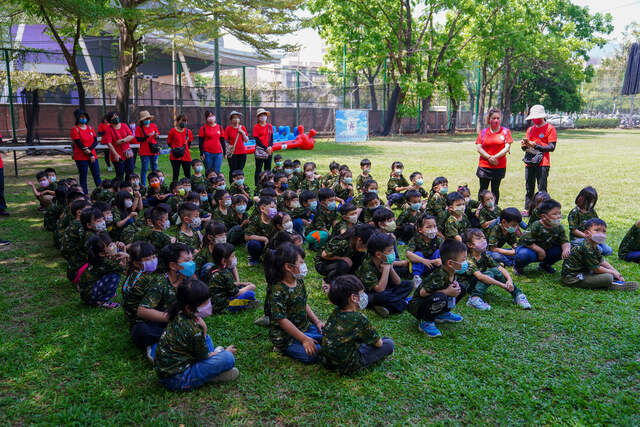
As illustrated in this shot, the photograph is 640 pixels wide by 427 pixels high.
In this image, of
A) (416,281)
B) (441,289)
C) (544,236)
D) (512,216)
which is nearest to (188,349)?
(441,289)

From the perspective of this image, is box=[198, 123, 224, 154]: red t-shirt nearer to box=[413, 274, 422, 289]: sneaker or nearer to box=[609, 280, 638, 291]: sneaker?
box=[413, 274, 422, 289]: sneaker

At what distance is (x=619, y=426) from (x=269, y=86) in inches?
959

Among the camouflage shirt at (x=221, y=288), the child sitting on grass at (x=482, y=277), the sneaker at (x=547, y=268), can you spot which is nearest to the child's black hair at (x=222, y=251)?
the camouflage shirt at (x=221, y=288)

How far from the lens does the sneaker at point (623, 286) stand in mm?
5230

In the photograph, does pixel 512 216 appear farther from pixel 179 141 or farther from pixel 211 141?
pixel 179 141

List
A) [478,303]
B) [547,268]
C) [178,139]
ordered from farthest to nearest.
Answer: [178,139] → [547,268] → [478,303]

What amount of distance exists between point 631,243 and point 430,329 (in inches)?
147

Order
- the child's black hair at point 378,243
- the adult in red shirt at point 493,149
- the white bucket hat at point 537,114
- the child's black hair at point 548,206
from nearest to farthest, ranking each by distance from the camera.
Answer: the child's black hair at point 378,243, the child's black hair at point 548,206, the adult in red shirt at point 493,149, the white bucket hat at point 537,114

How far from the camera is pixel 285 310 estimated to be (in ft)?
12.4

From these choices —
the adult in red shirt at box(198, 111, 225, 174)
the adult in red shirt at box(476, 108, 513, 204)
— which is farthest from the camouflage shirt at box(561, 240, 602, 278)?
the adult in red shirt at box(198, 111, 225, 174)

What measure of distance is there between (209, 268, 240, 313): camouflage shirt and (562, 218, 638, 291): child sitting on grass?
385 cm

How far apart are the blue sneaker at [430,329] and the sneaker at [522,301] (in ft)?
3.79

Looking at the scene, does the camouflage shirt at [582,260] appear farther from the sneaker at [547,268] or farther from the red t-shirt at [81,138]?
the red t-shirt at [81,138]

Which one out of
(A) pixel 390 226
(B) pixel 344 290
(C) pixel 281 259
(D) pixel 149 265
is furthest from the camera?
(A) pixel 390 226
